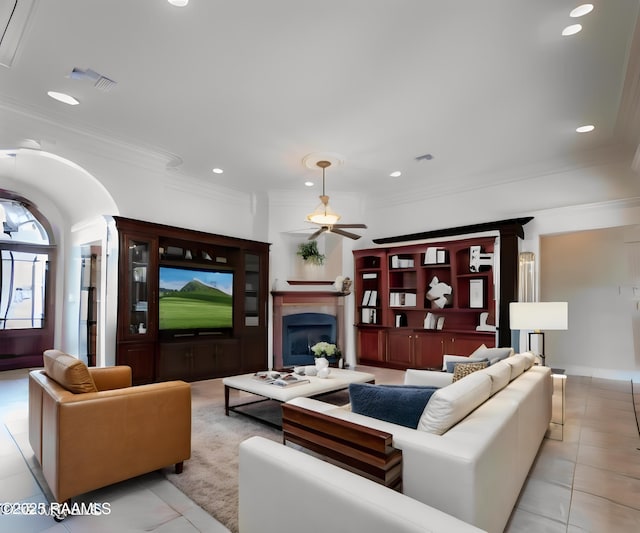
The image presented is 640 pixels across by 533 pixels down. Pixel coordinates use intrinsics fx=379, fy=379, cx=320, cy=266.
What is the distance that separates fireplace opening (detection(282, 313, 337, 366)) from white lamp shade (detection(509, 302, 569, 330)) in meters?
3.70

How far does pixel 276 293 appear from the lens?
6758 millimetres

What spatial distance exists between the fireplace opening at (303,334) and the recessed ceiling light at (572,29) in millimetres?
5326

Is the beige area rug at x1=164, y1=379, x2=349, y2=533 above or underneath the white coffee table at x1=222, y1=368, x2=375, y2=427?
underneath

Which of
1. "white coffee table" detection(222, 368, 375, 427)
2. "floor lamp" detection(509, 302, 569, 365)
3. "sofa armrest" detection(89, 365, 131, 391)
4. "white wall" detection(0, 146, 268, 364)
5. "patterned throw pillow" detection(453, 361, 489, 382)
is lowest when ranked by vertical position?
"white coffee table" detection(222, 368, 375, 427)

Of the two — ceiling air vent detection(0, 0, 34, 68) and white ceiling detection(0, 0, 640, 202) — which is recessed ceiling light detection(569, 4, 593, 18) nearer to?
white ceiling detection(0, 0, 640, 202)

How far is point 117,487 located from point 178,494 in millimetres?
442

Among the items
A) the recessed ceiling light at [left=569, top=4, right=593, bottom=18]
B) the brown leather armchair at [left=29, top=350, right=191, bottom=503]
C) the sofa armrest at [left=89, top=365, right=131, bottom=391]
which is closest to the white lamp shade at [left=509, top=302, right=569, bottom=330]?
the recessed ceiling light at [left=569, top=4, right=593, bottom=18]

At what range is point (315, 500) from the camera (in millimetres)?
1350

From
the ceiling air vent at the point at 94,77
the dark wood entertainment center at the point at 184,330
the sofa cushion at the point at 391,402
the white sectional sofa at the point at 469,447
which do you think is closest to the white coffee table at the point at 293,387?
the white sectional sofa at the point at 469,447

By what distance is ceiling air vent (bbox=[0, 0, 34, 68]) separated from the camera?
2521 mm

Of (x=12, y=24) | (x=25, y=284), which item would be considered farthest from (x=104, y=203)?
(x=25, y=284)

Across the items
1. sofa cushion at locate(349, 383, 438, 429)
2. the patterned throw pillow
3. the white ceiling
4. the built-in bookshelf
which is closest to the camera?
sofa cushion at locate(349, 383, 438, 429)

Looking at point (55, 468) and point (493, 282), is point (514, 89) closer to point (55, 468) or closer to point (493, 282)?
point (493, 282)

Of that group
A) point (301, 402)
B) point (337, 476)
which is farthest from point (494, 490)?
point (301, 402)
